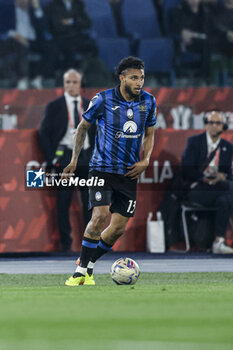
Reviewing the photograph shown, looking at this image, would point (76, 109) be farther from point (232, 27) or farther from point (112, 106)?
point (232, 27)

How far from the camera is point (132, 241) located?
42.3ft

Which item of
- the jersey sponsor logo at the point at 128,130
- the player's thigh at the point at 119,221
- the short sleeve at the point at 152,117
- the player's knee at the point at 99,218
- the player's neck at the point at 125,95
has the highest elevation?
the player's neck at the point at 125,95

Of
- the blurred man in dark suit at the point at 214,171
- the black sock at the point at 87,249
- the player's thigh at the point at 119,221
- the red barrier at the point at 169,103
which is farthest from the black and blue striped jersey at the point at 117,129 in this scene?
the red barrier at the point at 169,103

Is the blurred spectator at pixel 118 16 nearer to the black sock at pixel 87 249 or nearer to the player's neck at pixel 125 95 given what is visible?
the player's neck at pixel 125 95

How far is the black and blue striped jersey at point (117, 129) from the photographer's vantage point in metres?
8.64

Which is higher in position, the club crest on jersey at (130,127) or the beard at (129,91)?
the beard at (129,91)

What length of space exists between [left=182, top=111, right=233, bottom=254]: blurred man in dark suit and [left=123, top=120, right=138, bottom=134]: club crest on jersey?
398 centimetres

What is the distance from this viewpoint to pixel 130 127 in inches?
342

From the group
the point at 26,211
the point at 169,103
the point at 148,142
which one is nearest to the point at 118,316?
the point at 148,142

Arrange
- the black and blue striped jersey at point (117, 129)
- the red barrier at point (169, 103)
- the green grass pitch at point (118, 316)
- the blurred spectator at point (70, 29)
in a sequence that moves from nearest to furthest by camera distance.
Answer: the green grass pitch at point (118, 316), the black and blue striped jersey at point (117, 129), the red barrier at point (169, 103), the blurred spectator at point (70, 29)

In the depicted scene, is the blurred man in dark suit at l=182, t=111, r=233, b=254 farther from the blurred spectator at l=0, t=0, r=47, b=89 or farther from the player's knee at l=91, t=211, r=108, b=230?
the blurred spectator at l=0, t=0, r=47, b=89

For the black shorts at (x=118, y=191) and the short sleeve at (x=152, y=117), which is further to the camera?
the short sleeve at (x=152, y=117)

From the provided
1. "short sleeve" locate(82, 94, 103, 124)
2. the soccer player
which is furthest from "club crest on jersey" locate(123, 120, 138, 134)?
"short sleeve" locate(82, 94, 103, 124)

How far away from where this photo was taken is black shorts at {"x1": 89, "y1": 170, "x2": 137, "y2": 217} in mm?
8516
